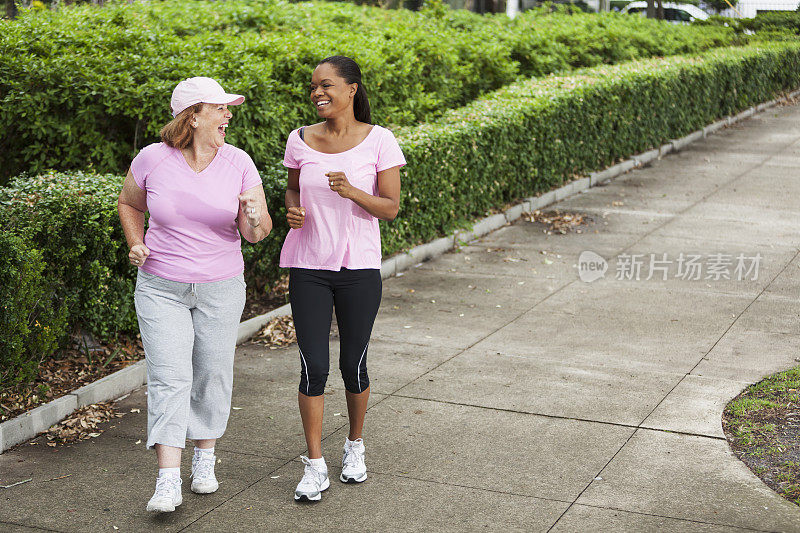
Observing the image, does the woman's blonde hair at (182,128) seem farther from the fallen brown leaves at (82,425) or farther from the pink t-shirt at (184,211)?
the fallen brown leaves at (82,425)

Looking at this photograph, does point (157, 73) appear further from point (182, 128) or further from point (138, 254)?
point (138, 254)

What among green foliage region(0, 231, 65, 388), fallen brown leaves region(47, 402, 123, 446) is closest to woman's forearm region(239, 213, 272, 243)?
green foliage region(0, 231, 65, 388)

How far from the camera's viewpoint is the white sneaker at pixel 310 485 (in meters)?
4.79

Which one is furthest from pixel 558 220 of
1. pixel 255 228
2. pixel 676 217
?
pixel 255 228

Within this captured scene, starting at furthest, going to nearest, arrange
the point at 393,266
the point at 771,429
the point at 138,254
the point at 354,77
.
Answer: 1. the point at 393,266
2. the point at 771,429
3. the point at 354,77
4. the point at 138,254

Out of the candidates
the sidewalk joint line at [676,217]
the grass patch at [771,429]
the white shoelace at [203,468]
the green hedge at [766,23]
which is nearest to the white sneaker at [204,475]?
the white shoelace at [203,468]

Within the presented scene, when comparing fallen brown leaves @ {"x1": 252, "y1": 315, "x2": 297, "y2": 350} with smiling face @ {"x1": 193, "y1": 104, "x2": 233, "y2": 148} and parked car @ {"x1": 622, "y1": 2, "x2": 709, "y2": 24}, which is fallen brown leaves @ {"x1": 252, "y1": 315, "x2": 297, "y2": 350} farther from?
parked car @ {"x1": 622, "y1": 2, "x2": 709, "y2": 24}

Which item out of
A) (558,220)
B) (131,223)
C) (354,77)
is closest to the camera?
(131,223)

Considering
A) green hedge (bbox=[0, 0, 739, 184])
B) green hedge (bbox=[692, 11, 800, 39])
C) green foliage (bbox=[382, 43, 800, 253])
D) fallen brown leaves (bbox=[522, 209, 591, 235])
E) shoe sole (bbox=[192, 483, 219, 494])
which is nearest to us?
shoe sole (bbox=[192, 483, 219, 494])

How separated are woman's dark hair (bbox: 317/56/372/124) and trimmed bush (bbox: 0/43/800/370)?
2.32 metres

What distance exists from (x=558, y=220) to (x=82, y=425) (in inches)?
282

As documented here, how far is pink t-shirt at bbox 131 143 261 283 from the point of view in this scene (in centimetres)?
462

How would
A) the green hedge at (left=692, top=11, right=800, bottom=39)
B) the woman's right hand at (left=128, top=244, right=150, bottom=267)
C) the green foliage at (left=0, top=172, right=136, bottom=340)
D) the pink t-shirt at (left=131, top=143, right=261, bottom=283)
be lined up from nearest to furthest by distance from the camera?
the woman's right hand at (left=128, top=244, right=150, bottom=267)
the pink t-shirt at (left=131, top=143, right=261, bottom=283)
the green foliage at (left=0, top=172, right=136, bottom=340)
the green hedge at (left=692, top=11, right=800, bottom=39)

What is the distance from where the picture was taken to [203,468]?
16.1 ft
